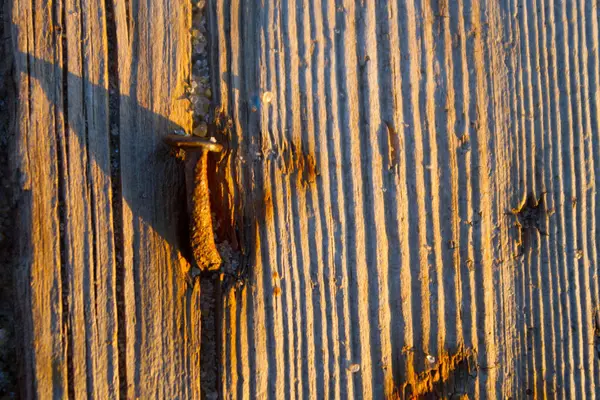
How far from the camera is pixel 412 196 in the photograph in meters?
1.13

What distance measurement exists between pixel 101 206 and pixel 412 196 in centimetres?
69

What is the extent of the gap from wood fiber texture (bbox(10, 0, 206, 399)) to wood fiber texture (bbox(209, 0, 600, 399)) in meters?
0.14

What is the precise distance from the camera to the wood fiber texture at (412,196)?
111 cm

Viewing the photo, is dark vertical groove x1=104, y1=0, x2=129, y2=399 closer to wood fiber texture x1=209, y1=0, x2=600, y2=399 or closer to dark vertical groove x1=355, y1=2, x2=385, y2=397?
wood fiber texture x1=209, y1=0, x2=600, y2=399

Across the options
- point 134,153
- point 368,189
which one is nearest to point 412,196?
point 368,189

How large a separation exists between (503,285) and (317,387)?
493 millimetres

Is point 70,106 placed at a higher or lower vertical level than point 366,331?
higher

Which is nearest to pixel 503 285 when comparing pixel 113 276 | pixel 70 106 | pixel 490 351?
pixel 490 351

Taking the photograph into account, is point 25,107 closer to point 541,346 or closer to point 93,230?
point 93,230

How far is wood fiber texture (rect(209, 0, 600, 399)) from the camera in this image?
111 cm

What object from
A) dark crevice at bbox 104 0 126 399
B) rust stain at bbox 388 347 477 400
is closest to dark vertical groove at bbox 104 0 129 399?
dark crevice at bbox 104 0 126 399

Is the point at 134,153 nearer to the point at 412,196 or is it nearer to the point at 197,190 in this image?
the point at 197,190

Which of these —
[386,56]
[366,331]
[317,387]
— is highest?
[386,56]

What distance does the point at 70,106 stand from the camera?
1.06 meters
